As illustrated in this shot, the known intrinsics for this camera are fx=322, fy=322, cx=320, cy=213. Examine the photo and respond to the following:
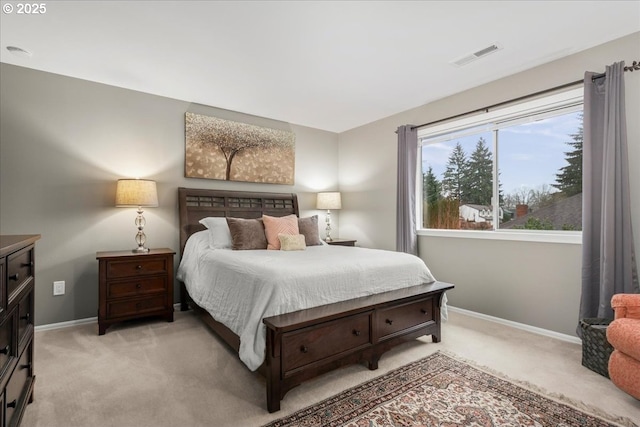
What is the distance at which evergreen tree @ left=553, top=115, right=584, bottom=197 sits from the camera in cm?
299

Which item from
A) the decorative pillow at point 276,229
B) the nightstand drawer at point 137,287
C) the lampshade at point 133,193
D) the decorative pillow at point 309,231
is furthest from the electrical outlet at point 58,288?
the decorative pillow at point 309,231

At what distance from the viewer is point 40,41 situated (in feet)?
8.66

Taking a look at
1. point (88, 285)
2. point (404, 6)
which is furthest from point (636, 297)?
point (88, 285)

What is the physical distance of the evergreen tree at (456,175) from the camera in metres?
3.94

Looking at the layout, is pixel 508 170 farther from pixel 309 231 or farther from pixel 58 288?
pixel 58 288

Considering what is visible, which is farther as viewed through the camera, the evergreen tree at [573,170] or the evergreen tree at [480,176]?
the evergreen tree at [480,176]

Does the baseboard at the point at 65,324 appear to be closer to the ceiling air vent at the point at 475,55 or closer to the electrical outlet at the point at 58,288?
the electrical outlet at the point at 58,288

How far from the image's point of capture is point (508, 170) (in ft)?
11.4

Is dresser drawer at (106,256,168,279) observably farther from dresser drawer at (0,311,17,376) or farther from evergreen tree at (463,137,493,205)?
evergreen tree at (463,137,493,205)

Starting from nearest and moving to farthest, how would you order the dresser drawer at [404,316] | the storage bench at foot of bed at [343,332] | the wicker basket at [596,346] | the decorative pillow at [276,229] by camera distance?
the storage bench at foot of bed at [343,332] → the wicker basket at [596,346] → the dresser drawer at [404,316] → the decorative pillow at [276,229]

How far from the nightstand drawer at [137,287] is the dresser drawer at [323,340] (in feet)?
6.63

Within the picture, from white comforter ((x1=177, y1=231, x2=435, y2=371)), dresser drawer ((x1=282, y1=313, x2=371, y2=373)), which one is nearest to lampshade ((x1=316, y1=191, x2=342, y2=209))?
white comforter ((x1=177, y1=231, x2=435, y2=371))

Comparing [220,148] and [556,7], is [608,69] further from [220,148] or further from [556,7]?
[220,148]

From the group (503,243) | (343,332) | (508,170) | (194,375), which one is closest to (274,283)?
(343,332)
